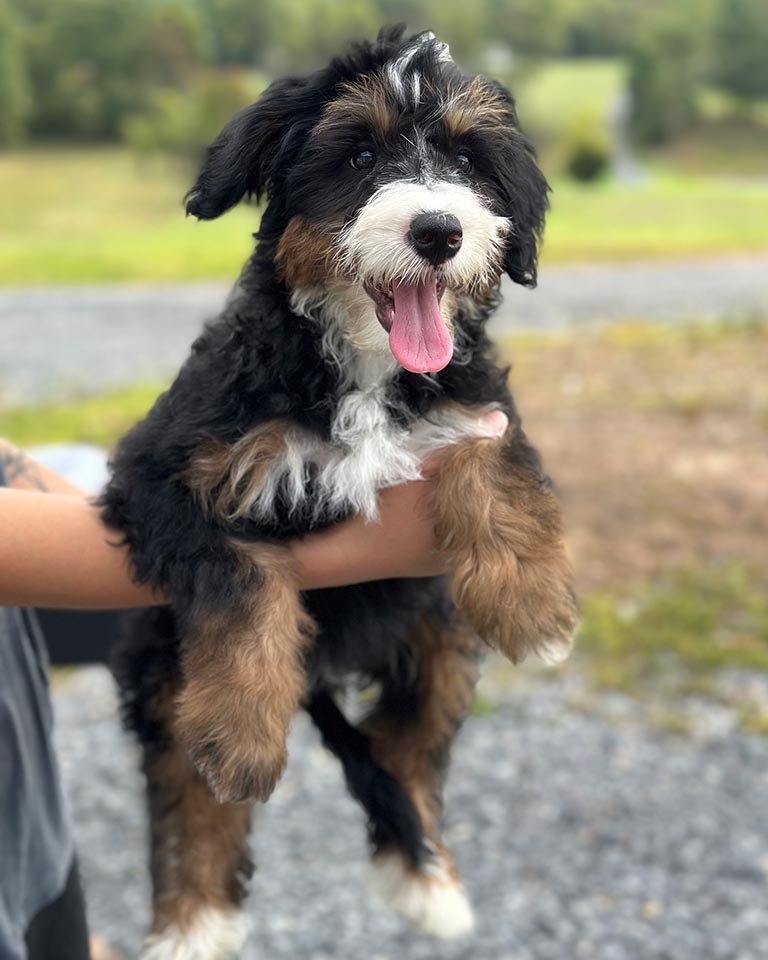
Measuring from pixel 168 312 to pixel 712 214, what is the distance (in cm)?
1999

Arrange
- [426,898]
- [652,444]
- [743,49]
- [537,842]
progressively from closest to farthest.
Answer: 1. [426,898]
2. [537,842]
3. [652,444]
4. [743,49]

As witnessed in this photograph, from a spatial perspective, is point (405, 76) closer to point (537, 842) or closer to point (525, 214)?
point (525, 214)

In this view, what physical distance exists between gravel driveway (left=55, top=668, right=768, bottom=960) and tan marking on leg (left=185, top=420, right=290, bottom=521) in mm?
2434

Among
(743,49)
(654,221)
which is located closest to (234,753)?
(654,221)

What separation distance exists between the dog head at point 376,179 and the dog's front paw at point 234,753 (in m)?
0.82

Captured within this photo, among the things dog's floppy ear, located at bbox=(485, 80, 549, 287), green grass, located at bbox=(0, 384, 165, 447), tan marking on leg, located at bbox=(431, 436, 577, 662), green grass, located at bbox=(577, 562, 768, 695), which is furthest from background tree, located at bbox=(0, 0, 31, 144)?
tan marking on leg, located at bbox=(431, 436, 577, 662)

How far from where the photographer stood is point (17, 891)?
8.93 ft

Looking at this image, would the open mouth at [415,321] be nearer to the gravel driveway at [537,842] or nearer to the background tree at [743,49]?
the gravel driveway at [537,842]

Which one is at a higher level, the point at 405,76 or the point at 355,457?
the point at 405,76

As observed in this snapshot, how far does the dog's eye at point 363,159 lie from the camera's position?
2.58 meters

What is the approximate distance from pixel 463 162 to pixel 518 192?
0.15m

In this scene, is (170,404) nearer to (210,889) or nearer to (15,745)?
(15,745)

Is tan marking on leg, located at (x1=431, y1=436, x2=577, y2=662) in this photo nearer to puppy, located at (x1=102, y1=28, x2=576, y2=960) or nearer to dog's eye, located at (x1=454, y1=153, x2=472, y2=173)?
puppy, located at (x1=102, y1=28, x2=576, y2=960)

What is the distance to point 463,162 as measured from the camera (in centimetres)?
265
